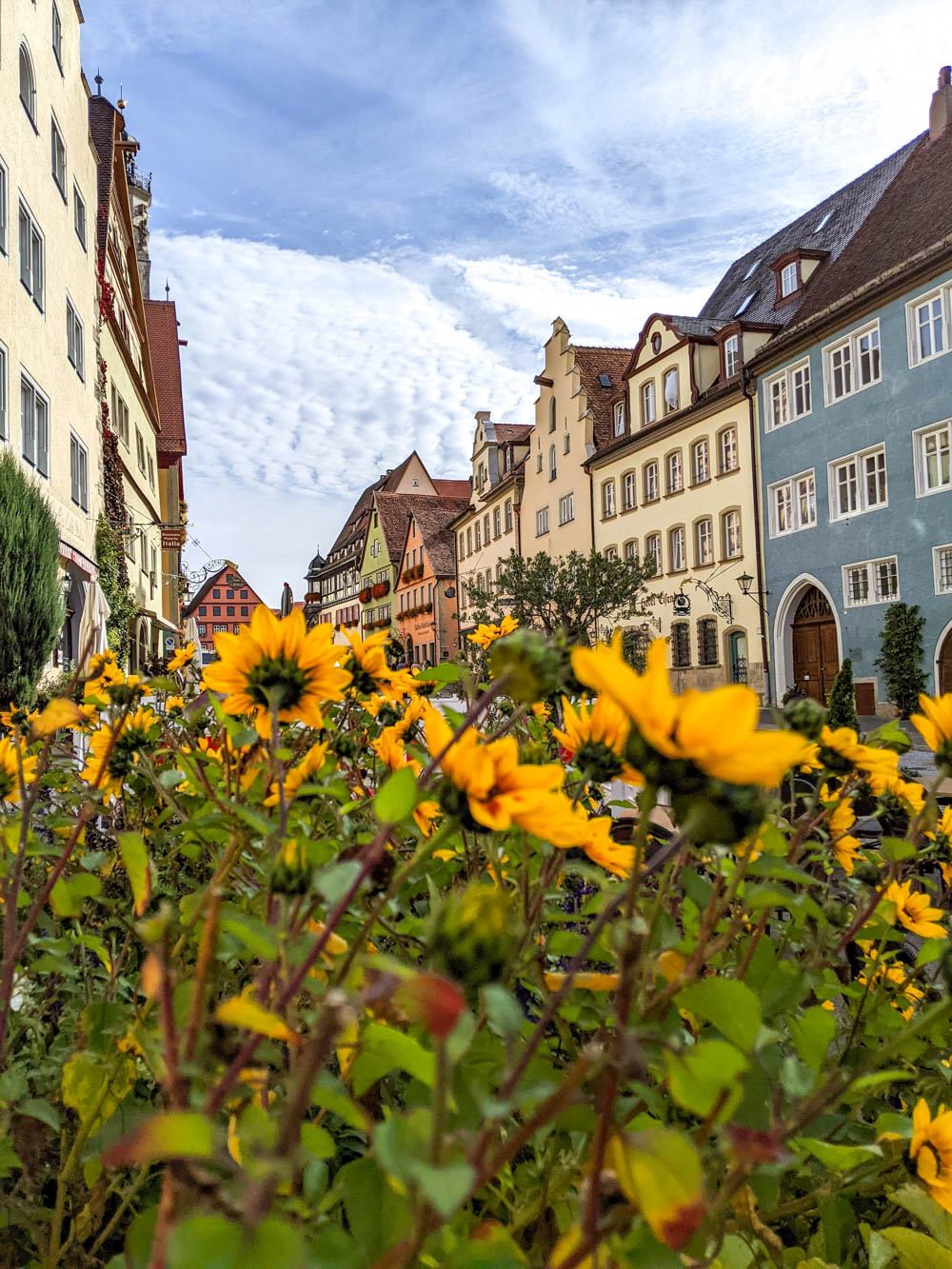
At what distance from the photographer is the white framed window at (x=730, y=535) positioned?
68.7 feet

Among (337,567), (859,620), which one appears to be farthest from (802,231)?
(337,567)

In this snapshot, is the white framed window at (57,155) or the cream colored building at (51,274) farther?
the white framed window at (57,155)

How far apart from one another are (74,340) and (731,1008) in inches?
597

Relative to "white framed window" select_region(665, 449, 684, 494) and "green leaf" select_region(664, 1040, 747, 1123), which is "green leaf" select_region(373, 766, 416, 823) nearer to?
"green leaf" select_region(664, 1040, 747, 1123)

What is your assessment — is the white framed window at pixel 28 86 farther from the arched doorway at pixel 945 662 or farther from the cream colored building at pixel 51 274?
the arched doorway at pixel 945 662

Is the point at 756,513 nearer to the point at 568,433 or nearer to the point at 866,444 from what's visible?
the point at 866,444

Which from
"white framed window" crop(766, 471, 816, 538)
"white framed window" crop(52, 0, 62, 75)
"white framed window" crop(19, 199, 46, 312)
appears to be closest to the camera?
"white framed window" crop(19, 199, 46, 312)

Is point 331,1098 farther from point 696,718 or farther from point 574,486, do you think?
point 574,486

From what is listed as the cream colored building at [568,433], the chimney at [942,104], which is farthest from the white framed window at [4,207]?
the cream colored building at [568,433]

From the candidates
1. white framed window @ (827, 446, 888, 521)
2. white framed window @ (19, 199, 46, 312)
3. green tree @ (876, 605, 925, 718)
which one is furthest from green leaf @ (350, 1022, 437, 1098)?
white framed window @ (827, 446, 888, 521)

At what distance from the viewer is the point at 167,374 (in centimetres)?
2755

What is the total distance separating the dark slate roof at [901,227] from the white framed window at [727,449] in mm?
2967

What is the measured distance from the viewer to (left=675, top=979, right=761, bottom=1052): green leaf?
515 mm

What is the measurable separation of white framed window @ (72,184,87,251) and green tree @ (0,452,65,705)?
739cm
